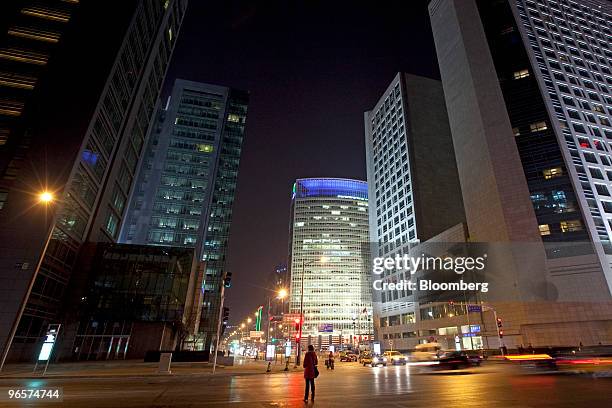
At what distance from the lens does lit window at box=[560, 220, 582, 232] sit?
189 feet

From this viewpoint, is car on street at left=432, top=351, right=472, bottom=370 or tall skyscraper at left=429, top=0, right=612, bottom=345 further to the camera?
tall skyscraper at left=429, top=0, right=612, bottom=345

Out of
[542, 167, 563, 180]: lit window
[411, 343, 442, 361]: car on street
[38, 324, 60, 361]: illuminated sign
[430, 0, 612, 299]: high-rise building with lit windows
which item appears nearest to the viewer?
[38, 324, 60, 361]: illuminated sign

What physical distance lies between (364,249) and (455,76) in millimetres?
123904

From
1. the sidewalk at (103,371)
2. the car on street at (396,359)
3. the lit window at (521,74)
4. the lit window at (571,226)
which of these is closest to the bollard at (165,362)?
the sidewalk at (103,371)

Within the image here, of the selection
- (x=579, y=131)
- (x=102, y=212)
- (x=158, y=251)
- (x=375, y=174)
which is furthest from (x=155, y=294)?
(x=375, y=174)

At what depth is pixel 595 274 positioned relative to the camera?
54.0 metres

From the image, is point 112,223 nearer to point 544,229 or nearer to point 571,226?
point 544,229

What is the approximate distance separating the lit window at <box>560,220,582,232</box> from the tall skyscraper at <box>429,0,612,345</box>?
0.15 metres

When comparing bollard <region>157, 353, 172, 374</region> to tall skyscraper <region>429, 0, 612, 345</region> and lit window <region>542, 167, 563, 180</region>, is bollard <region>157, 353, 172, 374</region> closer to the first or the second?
tall skyscraper <region>429, 0, 612, 345</region>

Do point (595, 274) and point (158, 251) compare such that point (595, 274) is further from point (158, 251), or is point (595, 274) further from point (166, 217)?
point (166, 217)

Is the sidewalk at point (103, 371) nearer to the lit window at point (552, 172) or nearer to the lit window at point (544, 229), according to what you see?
the lit window at point (544, 229)

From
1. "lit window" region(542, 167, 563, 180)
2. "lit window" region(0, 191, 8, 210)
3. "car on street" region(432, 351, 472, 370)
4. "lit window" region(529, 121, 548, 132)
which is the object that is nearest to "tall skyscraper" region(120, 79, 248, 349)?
"lit window" region(0, 191, 8, 210)

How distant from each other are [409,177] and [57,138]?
8948 centimetres

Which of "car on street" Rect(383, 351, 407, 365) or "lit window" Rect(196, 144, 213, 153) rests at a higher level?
"lit window" Rect(196, 144, 213, 153)
